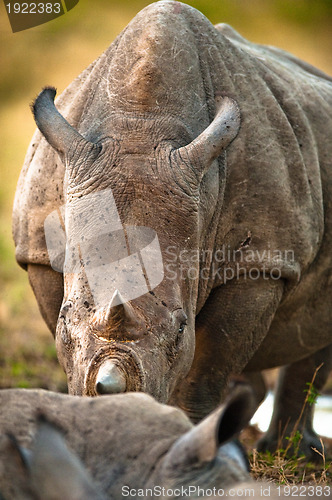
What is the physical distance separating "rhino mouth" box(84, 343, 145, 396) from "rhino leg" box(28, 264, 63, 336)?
164cm

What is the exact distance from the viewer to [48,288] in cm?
619

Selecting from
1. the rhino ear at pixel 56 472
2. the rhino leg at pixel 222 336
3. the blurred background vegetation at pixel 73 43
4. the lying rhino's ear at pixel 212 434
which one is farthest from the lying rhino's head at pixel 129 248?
the blurred background vegetation at pixel 73 43

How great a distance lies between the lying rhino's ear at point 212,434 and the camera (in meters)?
3.14

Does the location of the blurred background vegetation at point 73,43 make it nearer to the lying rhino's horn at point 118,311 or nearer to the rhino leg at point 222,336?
the rhino leg at point 222,336

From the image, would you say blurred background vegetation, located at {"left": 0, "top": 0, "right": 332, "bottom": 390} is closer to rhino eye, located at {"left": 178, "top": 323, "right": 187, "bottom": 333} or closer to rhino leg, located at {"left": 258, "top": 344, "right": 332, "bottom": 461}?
rhino leg, located at {"left": 258, "top": 344, "right": 332, "bottom": 461}

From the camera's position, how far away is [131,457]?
131 inches

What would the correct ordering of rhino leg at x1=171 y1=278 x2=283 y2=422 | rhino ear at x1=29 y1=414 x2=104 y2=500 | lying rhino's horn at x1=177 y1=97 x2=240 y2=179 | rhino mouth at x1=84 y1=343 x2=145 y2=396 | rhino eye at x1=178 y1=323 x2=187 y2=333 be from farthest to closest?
rhino leg at x1=171 y1=278 x2=283 y2=422, lying rhino's horn at x1=177 y1=97 x2=240 y2=179, rhino eye at x1=178 y1=323 x2=187 y2=333, rhino mouth at x1=84 y1=343 x2=145 y2=396, rhino ear at x1=29 y1=414 x2=104 y2=500


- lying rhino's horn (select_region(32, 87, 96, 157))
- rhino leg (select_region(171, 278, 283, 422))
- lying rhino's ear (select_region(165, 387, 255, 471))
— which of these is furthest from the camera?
rhino leg (select_region(171, 278, 283, 422))

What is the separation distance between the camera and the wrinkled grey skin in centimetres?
302

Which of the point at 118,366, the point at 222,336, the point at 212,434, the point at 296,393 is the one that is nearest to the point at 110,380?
the point at 118,366

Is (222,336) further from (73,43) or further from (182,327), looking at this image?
(73,43)

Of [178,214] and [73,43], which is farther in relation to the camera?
[73,43]

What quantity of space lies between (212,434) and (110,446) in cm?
42

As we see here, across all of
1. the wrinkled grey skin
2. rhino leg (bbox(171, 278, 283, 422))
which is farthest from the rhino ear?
rhino leg (bbox(171, 278, 283, 422))
